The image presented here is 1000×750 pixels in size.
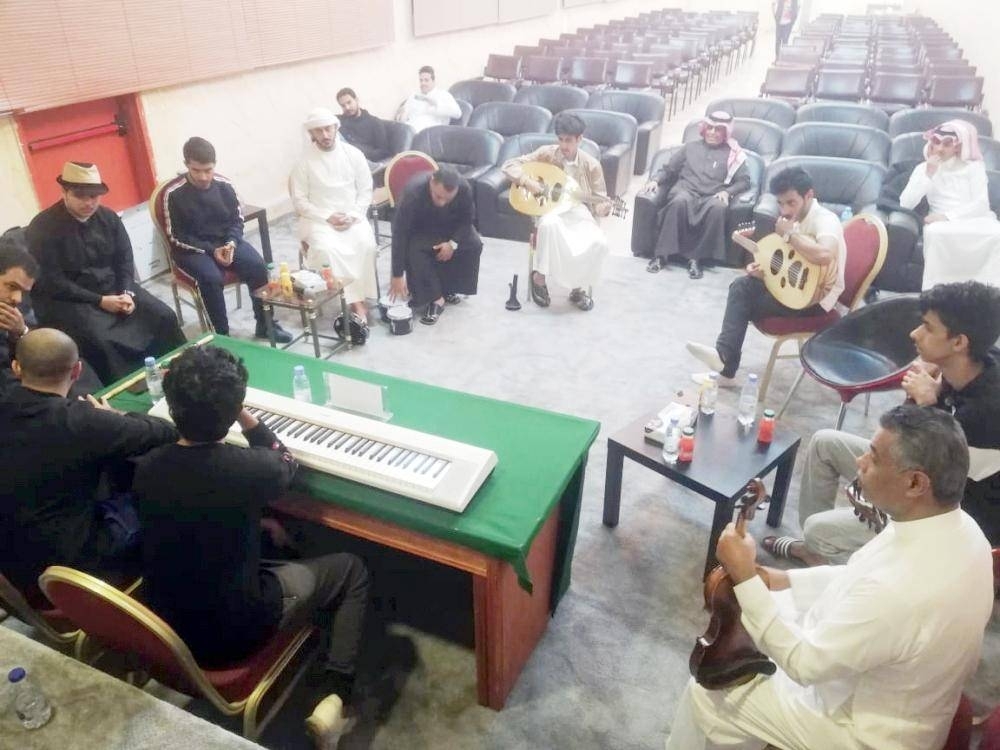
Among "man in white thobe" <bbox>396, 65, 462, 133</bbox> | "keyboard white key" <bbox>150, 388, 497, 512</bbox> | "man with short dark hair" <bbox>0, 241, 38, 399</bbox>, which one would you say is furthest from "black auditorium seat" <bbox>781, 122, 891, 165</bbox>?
"man with short dark hair" <bbox>0, 241, 38, 399</bbox>

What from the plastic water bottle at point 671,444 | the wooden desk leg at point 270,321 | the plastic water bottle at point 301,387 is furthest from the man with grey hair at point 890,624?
the wooden desk leg at point 270,321

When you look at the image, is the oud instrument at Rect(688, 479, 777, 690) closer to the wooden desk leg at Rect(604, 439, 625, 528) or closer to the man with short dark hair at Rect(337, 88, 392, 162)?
the wooden desk leg at Rect(604, 439, 625, 528)

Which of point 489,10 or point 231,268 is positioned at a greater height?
point 489,10

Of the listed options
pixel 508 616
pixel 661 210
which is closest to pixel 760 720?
pixel 508 616

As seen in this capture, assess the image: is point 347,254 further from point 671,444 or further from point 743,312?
point 671,444

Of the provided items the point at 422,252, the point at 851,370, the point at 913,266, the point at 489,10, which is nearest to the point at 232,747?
the point at 851,370

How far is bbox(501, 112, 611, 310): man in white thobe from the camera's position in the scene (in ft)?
14.9

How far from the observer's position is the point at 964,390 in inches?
88.0

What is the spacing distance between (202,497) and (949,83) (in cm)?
814

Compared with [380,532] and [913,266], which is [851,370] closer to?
[913,266]

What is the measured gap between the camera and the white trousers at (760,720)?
1543 millimetres

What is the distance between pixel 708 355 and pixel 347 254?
2.17 m

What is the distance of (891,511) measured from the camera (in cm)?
154

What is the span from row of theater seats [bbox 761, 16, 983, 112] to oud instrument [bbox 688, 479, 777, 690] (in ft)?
23.7
